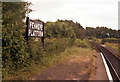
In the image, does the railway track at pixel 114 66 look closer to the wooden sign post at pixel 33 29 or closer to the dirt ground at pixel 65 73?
the dirt ground at pixel 65 73

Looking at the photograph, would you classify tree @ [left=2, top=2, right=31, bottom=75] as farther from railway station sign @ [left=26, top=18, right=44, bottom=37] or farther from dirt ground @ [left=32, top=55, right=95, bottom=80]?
railway station sign @ [left=26, top=18, right=44, bottom=37]

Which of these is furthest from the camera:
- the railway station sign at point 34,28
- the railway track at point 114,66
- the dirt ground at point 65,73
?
the railway station sign at point 34,28

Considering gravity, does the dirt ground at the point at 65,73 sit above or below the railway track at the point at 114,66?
above

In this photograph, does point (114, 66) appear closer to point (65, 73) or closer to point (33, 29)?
point (65, 73)

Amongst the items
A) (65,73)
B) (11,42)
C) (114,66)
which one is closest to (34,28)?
(11,42)

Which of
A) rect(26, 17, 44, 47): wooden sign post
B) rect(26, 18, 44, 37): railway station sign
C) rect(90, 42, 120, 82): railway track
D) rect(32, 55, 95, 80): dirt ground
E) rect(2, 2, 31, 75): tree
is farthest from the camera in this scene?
rect(26, 18, 44, 37): railway station sign

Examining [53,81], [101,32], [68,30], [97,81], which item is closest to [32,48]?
[53,81]

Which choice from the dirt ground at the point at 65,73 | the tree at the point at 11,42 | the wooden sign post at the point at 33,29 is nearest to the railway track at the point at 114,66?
the dirt ground at the point at 65,73

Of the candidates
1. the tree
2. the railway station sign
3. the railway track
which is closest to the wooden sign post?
the railway station sign

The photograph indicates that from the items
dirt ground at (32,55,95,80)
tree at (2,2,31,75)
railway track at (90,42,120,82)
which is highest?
tree at (2,2,31,75)

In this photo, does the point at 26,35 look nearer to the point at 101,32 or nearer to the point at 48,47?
the point at 48,47

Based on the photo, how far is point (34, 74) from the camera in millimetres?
8008

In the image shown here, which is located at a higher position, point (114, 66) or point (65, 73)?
point (65, 73)

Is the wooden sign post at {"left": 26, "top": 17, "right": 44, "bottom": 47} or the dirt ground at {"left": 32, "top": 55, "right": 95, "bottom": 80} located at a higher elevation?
A: the wooden sign post at {"left": 26, "top": 17, "right": 44, "bottom": 47}
